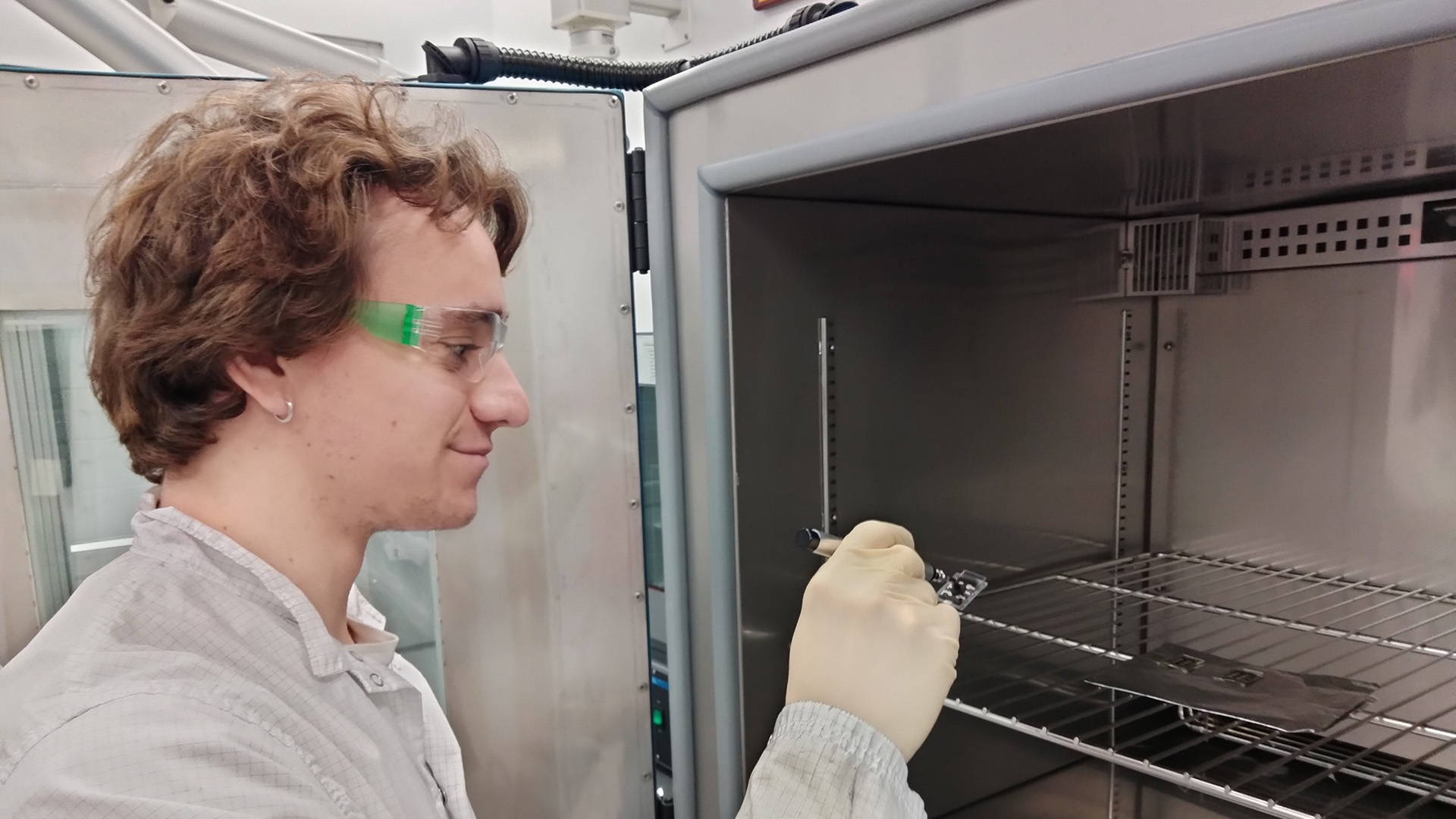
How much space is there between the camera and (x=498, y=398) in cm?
73

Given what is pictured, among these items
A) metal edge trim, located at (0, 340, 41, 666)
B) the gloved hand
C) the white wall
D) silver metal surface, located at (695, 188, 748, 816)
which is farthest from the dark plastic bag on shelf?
metal edge trim, located at (0, 340, 41, 666)

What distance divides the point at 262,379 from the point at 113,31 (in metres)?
0.70

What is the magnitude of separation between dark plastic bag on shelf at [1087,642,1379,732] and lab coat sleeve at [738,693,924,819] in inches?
14.6

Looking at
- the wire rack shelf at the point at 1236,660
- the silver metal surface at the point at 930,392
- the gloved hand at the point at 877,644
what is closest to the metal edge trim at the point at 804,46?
the silver metal surface at the point at 930,392

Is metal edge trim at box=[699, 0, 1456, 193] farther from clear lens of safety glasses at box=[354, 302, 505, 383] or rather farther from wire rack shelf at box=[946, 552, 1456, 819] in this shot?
wire rack shelf at box=[946, 552, 1456, 819]

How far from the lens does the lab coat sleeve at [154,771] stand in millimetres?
490

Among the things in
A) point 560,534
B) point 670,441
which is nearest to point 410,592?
point 560,534

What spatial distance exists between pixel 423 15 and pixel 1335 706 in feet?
7.11

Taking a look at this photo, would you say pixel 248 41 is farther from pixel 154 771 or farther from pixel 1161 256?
pixel 1161 256

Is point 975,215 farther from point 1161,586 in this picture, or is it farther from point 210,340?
point 210,340

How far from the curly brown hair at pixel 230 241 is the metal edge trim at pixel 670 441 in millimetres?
242

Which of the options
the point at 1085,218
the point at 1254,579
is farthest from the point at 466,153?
the point at 1254,579

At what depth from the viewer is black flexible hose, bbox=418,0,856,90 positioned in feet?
3.44

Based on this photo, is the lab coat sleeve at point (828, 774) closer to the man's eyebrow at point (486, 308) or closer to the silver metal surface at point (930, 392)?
the silver metal surface at point (930, 392)
